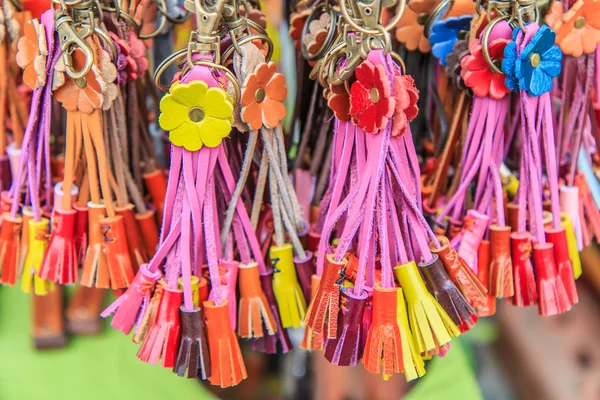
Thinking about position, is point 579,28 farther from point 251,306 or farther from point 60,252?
point 60,252

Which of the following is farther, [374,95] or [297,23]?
[297,23]

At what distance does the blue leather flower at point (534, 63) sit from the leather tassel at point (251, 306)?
24 centimetres

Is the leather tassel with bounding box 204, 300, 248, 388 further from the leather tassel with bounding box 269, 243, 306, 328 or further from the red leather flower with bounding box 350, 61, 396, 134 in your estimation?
the red leather flower with bounding box 350, 61, 396, 134

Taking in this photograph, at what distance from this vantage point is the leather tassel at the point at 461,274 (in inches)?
15.3

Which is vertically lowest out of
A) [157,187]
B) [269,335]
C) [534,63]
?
[269,335]

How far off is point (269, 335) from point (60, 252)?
0.18m

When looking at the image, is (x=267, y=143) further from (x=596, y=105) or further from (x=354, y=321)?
(x=596, y=105)

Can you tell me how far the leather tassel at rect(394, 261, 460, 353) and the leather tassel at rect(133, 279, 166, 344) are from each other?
161 mm

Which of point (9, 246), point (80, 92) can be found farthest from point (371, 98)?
point (9, 246)

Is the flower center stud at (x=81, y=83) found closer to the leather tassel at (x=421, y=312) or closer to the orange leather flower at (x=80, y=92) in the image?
the orange leather flower at (x=80, y=92)

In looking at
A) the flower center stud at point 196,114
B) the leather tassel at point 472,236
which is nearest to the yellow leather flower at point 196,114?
the flower center stud at point 196,114

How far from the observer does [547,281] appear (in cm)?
Answer: 43

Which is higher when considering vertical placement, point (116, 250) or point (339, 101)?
point (339, 101)

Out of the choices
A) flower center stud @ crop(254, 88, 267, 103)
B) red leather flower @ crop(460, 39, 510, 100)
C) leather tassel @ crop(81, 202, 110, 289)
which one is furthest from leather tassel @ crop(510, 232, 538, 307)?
leather tassel @ crop(81, 202, 110, 289)
